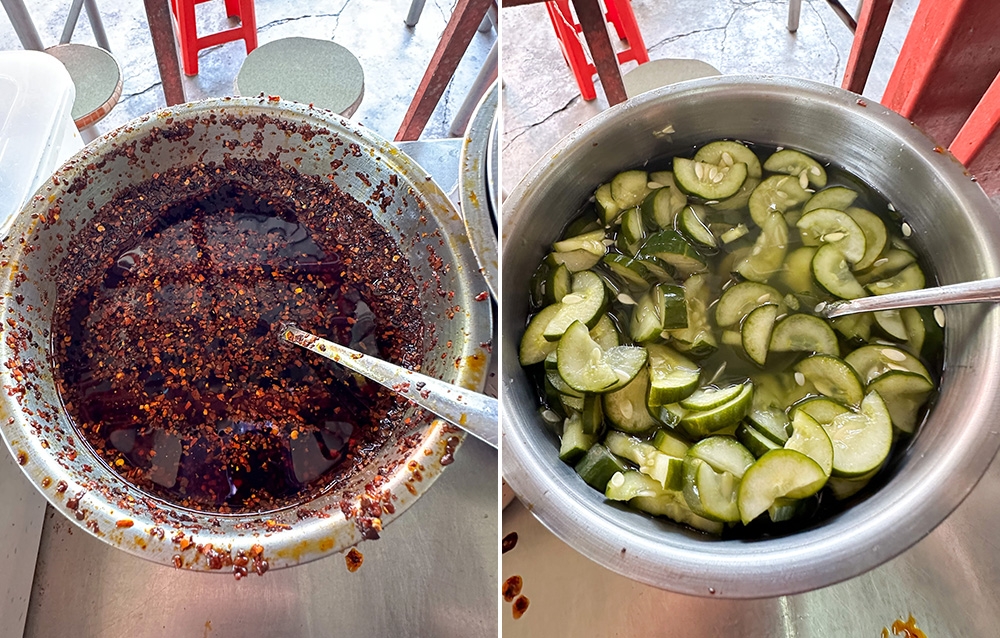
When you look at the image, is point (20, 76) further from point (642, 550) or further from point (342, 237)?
point (642, 550)

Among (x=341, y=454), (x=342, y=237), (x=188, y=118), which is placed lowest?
(x=341, y=454)

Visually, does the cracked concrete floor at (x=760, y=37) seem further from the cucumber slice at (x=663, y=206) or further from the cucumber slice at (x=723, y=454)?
the cucumber slice at (x=723, y=454)

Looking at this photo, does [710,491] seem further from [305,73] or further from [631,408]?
[305,73]

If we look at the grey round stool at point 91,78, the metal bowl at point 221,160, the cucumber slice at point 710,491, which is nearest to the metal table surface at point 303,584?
the metal bowl at point 221,160

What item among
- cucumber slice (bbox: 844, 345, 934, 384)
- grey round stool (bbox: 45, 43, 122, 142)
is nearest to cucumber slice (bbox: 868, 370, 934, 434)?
cucumber slice (bbox: 844, 345, 934, 384)

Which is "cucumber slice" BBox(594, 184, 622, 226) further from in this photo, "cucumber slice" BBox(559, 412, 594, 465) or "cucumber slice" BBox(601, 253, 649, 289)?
"cucumber slice" BBox(559, 412, 594, 465)

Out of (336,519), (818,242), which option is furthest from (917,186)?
(336,519)

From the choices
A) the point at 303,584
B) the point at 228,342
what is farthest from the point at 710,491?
the point at 228,342
